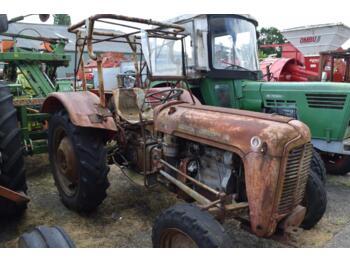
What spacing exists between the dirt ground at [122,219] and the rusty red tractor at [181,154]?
0.50 feet

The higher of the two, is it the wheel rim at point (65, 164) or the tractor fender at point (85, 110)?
the tractor fender at point (85, 110)

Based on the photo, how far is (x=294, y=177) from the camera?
2.23m

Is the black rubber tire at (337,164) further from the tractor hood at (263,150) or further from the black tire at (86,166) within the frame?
the black tire at (86,166)

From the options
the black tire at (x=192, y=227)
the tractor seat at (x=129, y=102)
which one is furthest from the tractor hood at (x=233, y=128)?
the tractor seat at (x=129, y=102)

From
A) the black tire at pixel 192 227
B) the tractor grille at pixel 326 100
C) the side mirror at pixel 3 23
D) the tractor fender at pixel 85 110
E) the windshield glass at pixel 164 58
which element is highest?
the side mirror at pixel 3 23

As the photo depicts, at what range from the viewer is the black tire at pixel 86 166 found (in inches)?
119

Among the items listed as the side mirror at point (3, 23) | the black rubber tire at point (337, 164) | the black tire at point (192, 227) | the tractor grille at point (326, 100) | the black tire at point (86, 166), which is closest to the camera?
the black tire at point (192, 227)

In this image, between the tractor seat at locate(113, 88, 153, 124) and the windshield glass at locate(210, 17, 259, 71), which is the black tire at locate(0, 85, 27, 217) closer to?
the tractor seat at locate(113, 88, 153, 124)

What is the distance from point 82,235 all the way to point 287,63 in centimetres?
648

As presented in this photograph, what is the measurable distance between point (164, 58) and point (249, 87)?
1.68m

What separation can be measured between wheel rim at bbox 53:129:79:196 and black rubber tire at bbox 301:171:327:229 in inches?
75.9

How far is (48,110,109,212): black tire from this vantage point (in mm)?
3023

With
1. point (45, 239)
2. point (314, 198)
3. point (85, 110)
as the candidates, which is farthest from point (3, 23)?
point (314, 198)

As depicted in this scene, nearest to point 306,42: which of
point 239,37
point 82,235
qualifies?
point 239,37
